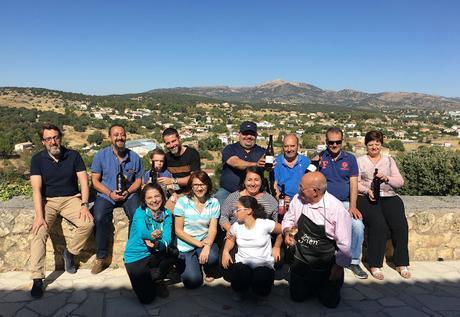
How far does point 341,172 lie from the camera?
3.70 meters

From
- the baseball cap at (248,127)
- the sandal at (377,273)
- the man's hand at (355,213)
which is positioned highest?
the baseball cap at (248,127)

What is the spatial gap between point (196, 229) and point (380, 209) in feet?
6.88

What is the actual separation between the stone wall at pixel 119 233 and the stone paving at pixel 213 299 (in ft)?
0.65

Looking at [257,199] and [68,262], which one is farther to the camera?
[68,262]

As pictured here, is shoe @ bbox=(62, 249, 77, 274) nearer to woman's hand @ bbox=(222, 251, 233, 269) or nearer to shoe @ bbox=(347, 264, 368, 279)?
woman's hand @ bbox=(222, 251, 233, 269)

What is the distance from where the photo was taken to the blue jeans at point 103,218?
11.6 ft

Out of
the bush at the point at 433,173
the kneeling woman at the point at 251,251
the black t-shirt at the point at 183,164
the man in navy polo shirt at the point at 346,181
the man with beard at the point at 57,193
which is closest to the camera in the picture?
the kneeling woman at the point at 251,251

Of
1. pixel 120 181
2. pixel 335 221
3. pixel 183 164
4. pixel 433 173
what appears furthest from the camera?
pixel 433 173

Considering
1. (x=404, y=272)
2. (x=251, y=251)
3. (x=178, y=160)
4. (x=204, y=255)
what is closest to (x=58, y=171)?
(x=178, y=160)

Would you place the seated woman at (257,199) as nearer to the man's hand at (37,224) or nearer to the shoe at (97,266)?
the shoe at (97,266)

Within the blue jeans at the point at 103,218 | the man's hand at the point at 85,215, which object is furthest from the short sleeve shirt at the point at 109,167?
the man's hand at the point at 85,215

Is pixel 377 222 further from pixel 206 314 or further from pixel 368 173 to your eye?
pixel 206 314

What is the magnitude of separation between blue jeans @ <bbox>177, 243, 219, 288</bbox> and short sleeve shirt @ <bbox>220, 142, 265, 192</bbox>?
84cm

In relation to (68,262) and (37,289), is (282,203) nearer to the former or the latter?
(68,262)
